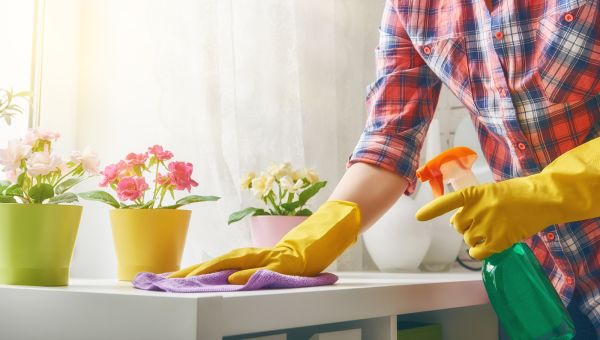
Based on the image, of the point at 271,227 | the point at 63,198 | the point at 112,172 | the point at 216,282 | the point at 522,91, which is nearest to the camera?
the point at 216,282

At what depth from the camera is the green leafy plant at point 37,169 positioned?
99 cm

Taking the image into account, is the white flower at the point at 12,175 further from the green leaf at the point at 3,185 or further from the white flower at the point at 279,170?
the white flower at the point at 279,170

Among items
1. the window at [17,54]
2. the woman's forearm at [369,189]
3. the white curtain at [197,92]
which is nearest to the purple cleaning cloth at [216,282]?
the woman's forearm at [369,189]

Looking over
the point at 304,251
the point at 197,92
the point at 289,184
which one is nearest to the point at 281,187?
the point at 289,184

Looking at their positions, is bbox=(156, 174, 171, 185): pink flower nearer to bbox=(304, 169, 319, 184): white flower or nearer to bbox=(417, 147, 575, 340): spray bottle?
bbox=(304, 169, 319, 184): white flower

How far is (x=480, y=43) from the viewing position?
1.17 metres

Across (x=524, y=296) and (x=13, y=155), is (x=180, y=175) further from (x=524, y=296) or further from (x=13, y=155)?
(x=524, y=296)

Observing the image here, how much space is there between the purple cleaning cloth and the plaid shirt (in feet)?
1.13

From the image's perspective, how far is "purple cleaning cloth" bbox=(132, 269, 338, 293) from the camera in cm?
83

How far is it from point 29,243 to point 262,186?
58cm

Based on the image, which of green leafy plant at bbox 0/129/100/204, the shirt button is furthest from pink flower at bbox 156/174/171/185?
the shirt button

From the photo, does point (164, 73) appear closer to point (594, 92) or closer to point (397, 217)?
point (397, 217)

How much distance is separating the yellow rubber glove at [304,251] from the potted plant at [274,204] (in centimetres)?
32

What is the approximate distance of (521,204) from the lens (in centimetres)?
92
